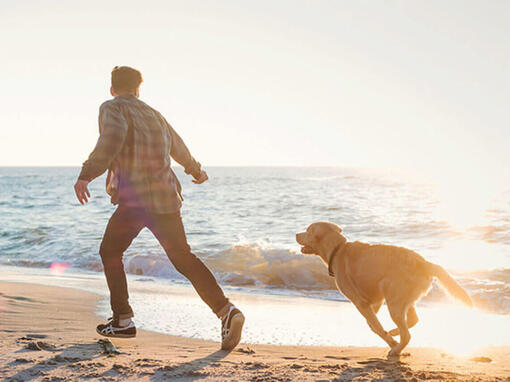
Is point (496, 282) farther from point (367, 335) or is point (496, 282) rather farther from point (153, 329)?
point (153, 329)

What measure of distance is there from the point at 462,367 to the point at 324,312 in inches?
116

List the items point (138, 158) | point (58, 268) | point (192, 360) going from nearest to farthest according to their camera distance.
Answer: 1. point (192, 360)
2. point (138, 158)
3. point (58, 268)

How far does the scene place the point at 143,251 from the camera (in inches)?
443

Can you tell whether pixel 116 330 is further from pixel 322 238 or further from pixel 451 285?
pixel 451 285

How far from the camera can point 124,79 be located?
12.5 feet

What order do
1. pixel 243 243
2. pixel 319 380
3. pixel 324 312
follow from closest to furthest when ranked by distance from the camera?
pixel 319 380
pixel 324 312
pixel 243 243

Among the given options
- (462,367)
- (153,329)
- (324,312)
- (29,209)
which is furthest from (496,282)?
(29,209)

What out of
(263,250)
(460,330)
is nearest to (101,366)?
(460,330)

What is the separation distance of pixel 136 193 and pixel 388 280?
73.9 inches

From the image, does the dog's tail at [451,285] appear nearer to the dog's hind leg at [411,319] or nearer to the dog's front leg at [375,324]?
the dog's hind leg at [411,319]

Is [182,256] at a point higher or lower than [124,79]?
lower

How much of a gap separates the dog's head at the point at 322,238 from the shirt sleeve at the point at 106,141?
167 cm

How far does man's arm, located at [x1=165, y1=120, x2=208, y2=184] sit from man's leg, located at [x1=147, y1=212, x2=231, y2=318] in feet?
1.26

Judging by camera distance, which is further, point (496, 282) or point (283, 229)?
point (283, 229)
